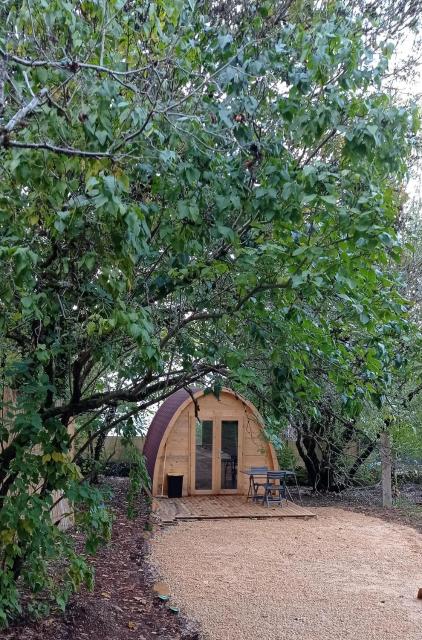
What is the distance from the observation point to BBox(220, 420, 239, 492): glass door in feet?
44.3

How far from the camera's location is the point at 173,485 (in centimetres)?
1286

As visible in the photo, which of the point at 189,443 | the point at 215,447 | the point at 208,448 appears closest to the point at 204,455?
the point at 208,448

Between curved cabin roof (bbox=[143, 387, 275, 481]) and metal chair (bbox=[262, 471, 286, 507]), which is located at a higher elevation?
curved cabin roof (bbox=[143, 387, 275, 481])

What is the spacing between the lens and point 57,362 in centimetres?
448

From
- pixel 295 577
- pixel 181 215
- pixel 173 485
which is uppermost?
pixel 181 215

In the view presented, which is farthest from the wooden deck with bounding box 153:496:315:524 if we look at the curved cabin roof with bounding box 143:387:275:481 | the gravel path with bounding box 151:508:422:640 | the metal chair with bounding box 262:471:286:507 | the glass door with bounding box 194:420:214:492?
the curved cabin roof with bounding box 143:387:275:481

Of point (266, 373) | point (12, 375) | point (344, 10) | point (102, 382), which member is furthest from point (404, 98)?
point (12, 375)

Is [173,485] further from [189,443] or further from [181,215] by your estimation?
[181,215]

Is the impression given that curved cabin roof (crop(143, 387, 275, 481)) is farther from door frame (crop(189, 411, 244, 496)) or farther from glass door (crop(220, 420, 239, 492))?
glass door (crop(220, 420, 239, 492))

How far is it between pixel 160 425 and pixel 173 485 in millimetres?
1339

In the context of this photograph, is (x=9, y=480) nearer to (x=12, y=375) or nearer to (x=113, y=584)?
(x=12, y=375)

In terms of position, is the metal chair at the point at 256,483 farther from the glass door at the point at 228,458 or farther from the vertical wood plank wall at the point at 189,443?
the glass door at the point at 228,458

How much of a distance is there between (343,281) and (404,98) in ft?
10.7

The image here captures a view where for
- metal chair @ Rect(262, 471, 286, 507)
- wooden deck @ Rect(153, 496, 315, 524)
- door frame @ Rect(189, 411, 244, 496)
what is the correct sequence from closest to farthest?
wooden deck @ Rect(153, 496, 315, 524) → metal chair @ Rect(262, 471, 286, 507) → door frame @ Rect(189, 411, 244, 496)
